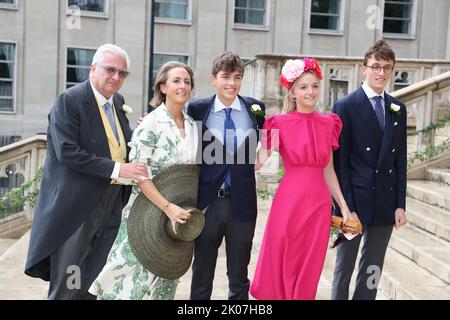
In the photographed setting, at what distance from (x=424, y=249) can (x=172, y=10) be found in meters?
18.4

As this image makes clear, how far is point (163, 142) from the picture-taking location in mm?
3680

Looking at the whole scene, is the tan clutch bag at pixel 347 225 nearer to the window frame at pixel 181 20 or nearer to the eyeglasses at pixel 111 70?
the eyeglasses at pixel 111 70

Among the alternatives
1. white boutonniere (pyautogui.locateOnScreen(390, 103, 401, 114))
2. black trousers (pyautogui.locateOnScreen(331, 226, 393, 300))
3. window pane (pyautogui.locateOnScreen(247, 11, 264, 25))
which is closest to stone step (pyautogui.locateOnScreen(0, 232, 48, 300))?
black trousers (pyautogui.locateOnScreen(331, 226, 393, 300))

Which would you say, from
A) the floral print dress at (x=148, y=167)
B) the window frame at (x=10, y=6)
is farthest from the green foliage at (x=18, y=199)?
the window frame at (x=10, y=6)

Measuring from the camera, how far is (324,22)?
23.5 meters

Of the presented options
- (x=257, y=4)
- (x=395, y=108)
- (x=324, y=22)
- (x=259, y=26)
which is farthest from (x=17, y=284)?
(x=324, y=22)

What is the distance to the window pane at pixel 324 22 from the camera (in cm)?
2344

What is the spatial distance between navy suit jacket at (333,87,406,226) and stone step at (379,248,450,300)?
1.13 meters

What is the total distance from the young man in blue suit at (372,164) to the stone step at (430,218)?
2.10 m

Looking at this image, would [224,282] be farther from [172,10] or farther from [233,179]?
[172,10]

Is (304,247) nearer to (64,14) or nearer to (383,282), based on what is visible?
(383,282)

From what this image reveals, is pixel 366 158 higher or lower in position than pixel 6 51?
lower

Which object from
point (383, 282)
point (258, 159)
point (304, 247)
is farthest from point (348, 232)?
point (383, 282)

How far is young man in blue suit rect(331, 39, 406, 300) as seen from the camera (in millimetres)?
4125
